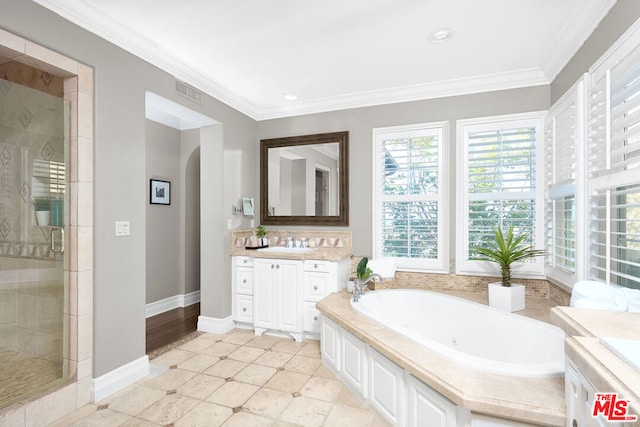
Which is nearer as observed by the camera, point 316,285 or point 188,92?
point 188,92

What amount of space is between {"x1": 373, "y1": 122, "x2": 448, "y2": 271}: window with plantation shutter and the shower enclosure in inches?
106

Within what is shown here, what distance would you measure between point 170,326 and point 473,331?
3.11 m

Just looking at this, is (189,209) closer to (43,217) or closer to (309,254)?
(309,254)

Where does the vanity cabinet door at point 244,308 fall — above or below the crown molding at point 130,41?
below

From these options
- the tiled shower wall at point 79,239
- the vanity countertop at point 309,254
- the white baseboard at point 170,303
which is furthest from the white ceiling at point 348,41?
the white baseboard at point 170,303

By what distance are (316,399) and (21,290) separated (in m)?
2.15

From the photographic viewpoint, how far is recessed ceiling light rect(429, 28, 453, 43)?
2324 mm

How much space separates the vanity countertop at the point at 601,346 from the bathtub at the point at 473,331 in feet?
1.22

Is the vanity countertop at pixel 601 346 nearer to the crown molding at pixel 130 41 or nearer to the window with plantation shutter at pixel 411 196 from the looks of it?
the window with plantation shutter at pixel 411 196

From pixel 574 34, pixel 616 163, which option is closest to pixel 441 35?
pixel 574 34

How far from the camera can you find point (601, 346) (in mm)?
998

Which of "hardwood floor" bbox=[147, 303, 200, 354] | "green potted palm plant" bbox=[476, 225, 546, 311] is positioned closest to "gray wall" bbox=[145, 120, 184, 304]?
"hardwood floor" bbox=[147, 303, 200, 354]

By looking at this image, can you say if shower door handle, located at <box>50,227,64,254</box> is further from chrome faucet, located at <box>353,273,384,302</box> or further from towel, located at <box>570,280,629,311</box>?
towel, located at <box>570,280,629,311</box>

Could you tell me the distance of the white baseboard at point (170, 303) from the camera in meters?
4.00
